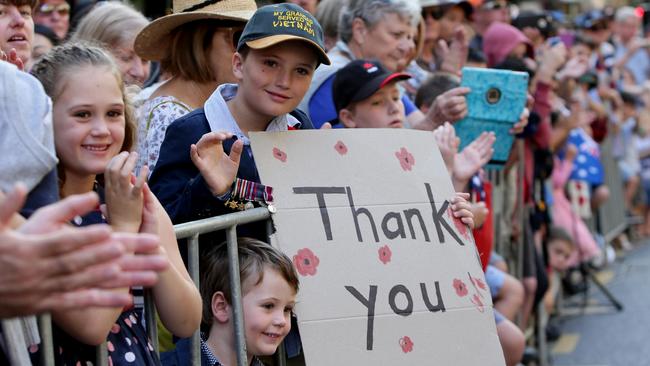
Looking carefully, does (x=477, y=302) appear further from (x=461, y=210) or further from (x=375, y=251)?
(x=375, y=251)

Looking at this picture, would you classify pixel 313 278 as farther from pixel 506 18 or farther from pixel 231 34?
pixel 506 18

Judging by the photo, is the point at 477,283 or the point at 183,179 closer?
the point at 183,179

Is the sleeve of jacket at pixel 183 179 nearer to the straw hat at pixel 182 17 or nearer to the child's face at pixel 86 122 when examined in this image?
the child's face at pixel 86 122

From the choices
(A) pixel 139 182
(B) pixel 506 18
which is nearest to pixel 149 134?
(A) pixel 139 182

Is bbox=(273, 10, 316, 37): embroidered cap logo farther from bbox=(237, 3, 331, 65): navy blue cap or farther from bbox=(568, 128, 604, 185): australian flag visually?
bbox=(568, 128, 604, 185): australian flag

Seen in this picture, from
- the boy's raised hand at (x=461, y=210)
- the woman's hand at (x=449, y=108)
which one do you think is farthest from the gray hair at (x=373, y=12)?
the boy's raised hand at (x=461, y=210)

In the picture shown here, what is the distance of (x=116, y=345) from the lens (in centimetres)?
310

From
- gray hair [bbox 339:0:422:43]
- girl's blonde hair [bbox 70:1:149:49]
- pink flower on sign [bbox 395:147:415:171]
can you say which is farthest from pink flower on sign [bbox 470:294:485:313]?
gray hair [bbox 339:0:422:43]

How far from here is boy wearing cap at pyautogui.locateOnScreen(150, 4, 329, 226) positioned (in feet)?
12.4

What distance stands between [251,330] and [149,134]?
1.15 m

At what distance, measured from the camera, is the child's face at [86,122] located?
3127mm

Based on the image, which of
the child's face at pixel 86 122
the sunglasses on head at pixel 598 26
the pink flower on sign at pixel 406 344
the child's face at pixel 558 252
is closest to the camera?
the child's face at pixel 86 122

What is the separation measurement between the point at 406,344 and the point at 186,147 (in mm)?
994

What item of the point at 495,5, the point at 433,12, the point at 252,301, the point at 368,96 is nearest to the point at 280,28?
the point at 252,301
